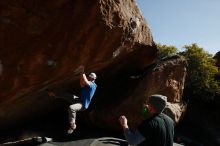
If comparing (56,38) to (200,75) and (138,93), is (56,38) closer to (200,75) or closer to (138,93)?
(138,93)

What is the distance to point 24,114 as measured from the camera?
58.1ft

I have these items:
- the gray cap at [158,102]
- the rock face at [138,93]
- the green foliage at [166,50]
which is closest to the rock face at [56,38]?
the gray cap at [158,102]

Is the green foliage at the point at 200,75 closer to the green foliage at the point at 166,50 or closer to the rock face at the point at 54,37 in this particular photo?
the green foliage at the point at 166,50

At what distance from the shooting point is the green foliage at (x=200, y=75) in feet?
74.6

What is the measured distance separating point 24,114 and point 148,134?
13.8m

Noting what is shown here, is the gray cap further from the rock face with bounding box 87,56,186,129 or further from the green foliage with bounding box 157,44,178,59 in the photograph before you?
the green foliage with bounding box 157,44,178,59

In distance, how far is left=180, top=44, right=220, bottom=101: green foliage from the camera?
22.7 m

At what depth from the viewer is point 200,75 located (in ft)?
76.9

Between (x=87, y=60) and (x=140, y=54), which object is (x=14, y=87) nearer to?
(x=87, y=60)

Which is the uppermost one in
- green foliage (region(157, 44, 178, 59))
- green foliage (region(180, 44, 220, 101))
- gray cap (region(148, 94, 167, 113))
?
green foliage (region(157, 44, 178, 59))

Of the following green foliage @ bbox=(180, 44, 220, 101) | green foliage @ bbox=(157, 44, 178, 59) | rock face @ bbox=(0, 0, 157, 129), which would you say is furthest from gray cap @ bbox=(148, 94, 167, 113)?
green foliage @ bbox=(157, 44, 178, 59)

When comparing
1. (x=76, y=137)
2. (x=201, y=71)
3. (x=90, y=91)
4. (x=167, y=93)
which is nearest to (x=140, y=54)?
(x=167, y=93)

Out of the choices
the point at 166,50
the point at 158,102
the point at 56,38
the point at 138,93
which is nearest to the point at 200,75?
the point at 166,50

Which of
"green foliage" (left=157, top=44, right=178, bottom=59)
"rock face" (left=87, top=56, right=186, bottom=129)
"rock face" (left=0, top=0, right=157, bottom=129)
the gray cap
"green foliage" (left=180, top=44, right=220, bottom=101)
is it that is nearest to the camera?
the gray cap
